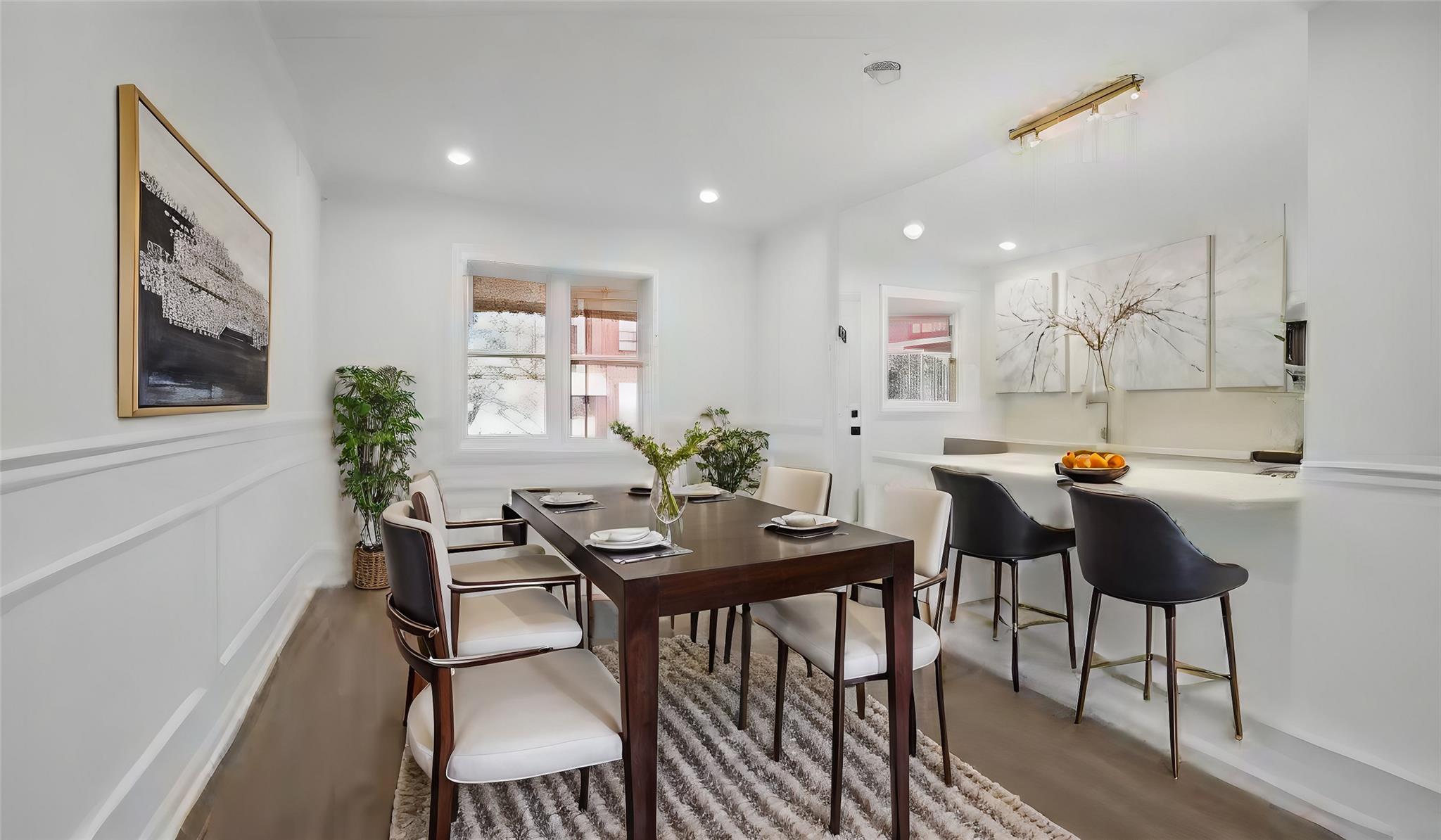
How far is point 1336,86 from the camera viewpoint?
2.17m

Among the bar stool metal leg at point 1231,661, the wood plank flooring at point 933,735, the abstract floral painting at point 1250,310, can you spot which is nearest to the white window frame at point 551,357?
the wood plank flooring at point 933,735

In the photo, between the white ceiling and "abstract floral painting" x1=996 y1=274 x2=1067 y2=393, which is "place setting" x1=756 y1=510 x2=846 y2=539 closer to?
"abstract floral painting" x1=996 y1=274 x2=1067 y2=393

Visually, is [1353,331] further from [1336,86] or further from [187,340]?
[187,340]

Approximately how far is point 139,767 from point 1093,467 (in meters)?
3.36

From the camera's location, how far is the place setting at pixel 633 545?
5.87 ft

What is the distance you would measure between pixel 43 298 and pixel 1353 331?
3491 millimetres

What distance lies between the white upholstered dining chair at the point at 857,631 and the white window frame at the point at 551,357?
290 centimetres

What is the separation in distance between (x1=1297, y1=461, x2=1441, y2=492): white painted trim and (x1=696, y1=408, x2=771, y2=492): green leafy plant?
10.8 feet

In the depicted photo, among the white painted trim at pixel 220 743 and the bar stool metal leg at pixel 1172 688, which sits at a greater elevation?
the bar stool metal leg at pixel 1172 688

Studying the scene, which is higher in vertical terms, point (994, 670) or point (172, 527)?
point (172, 527)

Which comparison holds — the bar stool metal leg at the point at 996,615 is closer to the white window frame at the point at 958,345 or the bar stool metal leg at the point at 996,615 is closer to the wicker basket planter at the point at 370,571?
the white window frame at the point at 958,345

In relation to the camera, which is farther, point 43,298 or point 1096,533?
point 1096,533

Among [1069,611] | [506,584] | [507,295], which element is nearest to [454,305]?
[507,295]

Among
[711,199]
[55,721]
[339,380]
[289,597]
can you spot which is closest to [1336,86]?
[711,199]
